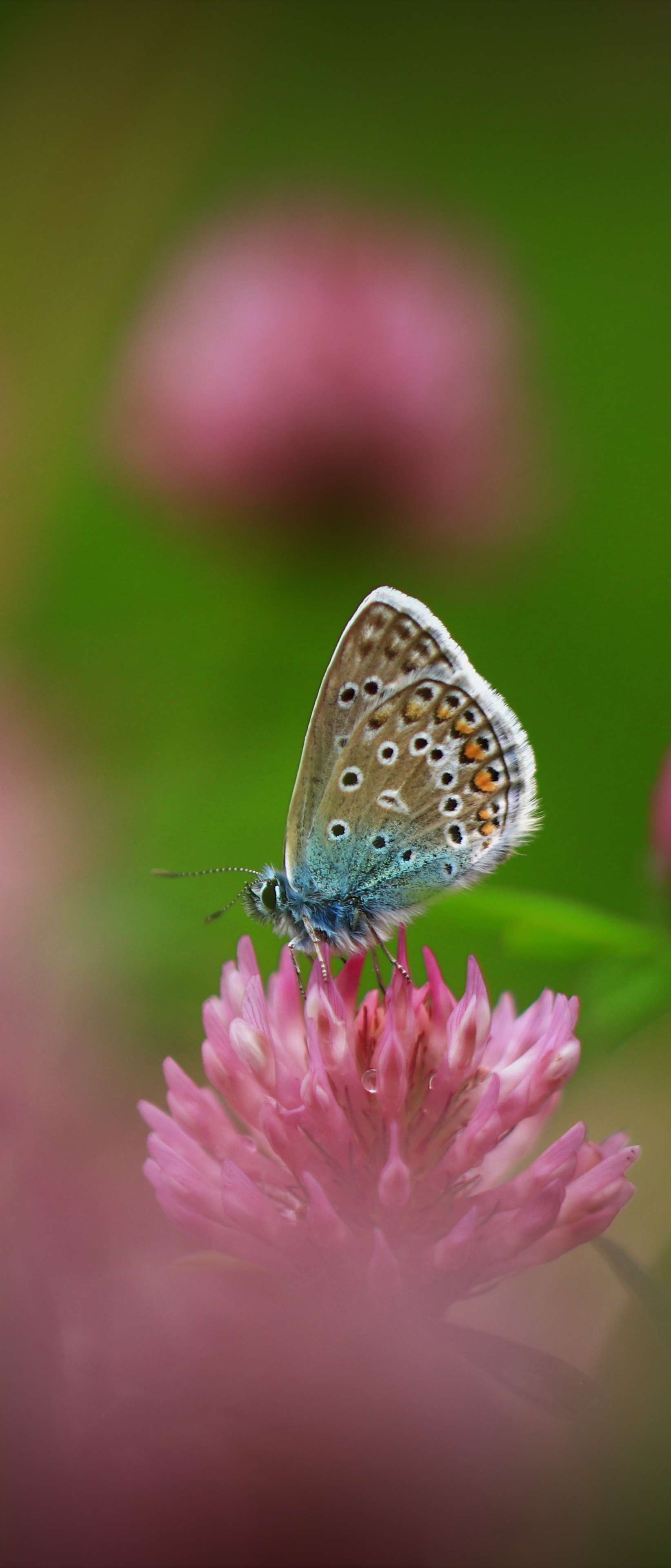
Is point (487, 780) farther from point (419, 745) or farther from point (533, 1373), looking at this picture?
point (533, 1373)

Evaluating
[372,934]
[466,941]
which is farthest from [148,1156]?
[466,941]

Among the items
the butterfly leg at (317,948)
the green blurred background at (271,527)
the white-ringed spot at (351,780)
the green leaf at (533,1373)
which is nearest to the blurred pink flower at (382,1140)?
the butterfly leg at (317,948)

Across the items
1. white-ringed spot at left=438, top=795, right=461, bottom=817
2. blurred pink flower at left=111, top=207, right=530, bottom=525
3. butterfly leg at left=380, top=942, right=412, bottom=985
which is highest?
blurred pink flower at left=111, top=207, right=530, bottom=525

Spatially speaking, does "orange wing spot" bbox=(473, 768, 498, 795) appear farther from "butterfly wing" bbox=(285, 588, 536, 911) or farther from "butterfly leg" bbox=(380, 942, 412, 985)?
"butterfly leg" bbox=(380, 942, 412, 985)

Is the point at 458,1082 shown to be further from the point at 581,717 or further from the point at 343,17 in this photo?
the point at 343,17

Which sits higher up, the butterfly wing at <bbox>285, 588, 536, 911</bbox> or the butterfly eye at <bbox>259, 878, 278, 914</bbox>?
the butterfly wing at <bbox>285, 588, 536, 911</bbox>

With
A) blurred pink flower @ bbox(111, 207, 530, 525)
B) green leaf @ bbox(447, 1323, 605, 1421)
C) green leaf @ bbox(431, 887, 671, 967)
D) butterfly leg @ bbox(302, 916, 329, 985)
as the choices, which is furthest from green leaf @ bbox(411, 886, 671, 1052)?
blurred pink flower @ bbox(111, 207, 530, 525)

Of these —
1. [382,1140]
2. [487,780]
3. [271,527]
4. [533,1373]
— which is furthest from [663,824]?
[271,527]
